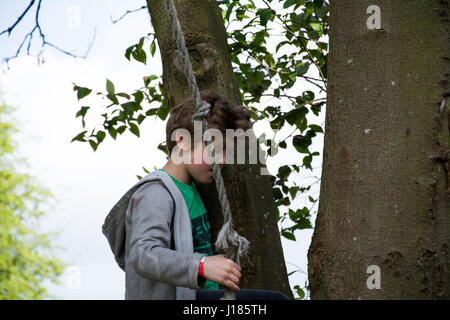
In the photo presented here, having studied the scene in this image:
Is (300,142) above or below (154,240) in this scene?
above

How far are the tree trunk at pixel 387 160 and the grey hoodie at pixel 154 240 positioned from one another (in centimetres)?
42

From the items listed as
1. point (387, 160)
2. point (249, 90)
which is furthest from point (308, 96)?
point (387, 160)

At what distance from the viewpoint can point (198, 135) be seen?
181cm

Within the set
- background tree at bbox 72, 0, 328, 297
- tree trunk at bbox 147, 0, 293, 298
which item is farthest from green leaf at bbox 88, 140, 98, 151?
tree trunk at bbox 147, 0, 293, 298

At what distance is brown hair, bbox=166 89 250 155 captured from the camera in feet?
6.23

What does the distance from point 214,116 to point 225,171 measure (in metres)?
0.22

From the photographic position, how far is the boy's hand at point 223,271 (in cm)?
144

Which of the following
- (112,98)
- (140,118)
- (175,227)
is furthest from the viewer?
(140,118)

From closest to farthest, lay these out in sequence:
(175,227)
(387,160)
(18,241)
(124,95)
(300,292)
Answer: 1. (387,160)
2. (175,227)
3. (124,95)
4. (300,292)
5. (18,241)

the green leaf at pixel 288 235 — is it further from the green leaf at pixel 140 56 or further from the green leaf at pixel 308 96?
the green leaf at pixel 140 56

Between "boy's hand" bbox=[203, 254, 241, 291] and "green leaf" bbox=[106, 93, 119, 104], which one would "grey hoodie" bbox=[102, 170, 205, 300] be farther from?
"green leaf" bbox=[106, 93, 119, 104]

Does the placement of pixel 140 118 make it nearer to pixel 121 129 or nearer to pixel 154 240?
pixel 121 129

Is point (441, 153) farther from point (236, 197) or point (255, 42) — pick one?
point (255, 42)

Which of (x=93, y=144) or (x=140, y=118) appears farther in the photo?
(x=140, y=118)
